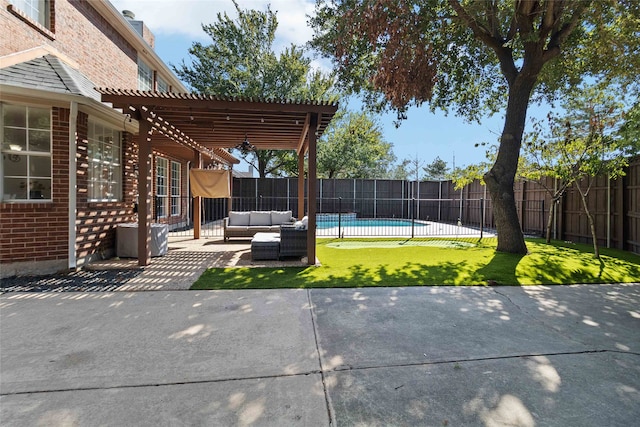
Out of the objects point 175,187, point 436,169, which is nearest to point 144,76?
point 175,187

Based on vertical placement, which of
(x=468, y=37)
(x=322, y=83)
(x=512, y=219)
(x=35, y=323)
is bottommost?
(x=35, y=323)

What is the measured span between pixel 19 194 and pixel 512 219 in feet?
34.4

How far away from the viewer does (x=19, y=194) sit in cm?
573

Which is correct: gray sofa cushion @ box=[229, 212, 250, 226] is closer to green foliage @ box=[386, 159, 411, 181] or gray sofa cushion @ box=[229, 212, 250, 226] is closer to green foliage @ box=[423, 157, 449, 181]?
green foliage @ box=[386, 159, 411, 181]

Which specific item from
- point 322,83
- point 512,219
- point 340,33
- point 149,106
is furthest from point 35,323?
point 322,83

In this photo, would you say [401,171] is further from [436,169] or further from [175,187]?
[175,187]

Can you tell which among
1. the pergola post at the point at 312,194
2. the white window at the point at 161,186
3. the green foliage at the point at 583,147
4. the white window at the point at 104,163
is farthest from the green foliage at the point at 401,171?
the white window at the point at 104,163

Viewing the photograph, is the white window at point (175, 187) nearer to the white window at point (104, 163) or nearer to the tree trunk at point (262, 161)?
the white window at point (104, 163)

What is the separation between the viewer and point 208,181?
982 centimetres

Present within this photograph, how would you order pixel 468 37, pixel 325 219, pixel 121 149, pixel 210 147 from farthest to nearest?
1. pixel 325 219
2. pixel 210 147
3. pixel 468 37
4. pixel 121 149

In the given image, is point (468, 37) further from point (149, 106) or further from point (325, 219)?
point (325, 219)

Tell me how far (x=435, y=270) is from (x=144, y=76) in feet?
36.3

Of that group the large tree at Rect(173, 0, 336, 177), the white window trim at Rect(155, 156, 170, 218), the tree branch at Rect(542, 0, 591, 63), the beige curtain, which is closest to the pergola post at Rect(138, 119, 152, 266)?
the beige curtain

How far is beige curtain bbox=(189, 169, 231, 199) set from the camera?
973 centimetres
